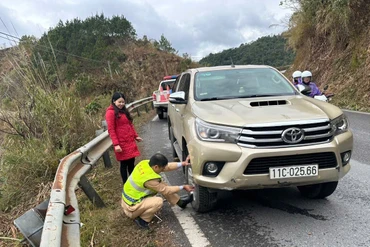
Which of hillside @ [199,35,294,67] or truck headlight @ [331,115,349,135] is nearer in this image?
truck headlight @ [331,115,349,135]

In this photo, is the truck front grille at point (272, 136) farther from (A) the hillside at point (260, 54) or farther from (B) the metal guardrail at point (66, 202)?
(A) the hillside at point (260, 54)

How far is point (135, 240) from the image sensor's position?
3.67 m

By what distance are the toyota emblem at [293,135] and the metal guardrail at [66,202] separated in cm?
213

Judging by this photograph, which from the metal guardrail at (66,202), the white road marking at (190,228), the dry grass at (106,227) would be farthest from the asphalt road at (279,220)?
the metal guardrail at (66,202)

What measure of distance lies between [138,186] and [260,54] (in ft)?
165

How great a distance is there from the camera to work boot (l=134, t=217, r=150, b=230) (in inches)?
155

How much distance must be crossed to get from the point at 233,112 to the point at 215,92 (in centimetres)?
106

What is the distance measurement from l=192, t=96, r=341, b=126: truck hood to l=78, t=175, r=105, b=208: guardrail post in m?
1.57

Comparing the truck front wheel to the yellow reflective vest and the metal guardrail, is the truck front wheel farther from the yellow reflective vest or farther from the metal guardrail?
the metal guardrail

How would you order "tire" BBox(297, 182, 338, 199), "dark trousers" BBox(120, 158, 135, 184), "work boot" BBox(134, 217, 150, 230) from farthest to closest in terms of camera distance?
1. "dark trousers" BBox(120, 158, 135, 184)
2. "tire" BBox(297, 182, 338, 199)
3. "work boot" BBox(134, 217, 150, 230)

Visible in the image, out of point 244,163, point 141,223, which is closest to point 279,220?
point 244,163

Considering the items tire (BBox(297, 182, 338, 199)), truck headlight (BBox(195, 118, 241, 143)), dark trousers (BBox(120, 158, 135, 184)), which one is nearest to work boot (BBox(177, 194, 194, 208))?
truck headlight (BBox(195, 118, 241, 143))

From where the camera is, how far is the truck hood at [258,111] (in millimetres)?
3664

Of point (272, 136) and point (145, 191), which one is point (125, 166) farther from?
point (272, 136)
